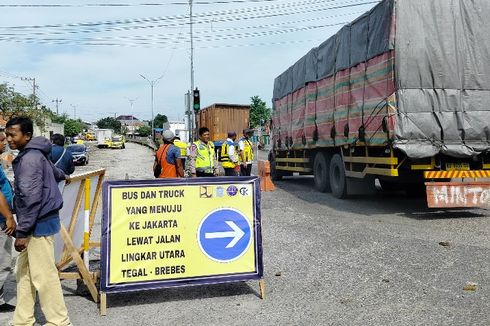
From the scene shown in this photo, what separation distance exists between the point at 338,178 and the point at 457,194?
3.43 meters

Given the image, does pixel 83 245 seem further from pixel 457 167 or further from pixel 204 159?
pixel 457 167

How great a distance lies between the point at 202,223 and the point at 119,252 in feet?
2.84

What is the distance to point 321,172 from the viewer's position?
13.2 metres

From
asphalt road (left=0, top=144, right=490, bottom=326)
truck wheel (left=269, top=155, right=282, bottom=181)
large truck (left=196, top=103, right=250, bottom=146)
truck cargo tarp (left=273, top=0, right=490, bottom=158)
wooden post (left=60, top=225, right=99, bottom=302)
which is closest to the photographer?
asphalt road (left=0, top=144, right=490, bottom=326)

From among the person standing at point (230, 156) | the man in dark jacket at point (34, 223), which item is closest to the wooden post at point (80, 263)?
the man in dark jacket at point (34, 223)

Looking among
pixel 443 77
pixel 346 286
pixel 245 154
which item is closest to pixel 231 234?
pixel 346 286

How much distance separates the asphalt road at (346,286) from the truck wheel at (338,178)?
114 inches

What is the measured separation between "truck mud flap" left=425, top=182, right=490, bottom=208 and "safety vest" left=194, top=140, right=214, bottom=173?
406 centimetres

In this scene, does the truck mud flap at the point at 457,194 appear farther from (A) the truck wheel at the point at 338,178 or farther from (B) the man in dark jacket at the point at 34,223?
(B) the man in dark jacket at the point at 34,223

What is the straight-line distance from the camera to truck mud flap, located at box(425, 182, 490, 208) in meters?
8.84

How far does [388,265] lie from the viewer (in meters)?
5.96

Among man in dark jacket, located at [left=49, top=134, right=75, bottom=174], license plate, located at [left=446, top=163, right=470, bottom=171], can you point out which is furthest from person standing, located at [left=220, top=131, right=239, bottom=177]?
man in dark jacket, located at [left=49, top=134, right=75, bottom=174]

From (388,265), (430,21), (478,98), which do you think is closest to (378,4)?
(430,21)

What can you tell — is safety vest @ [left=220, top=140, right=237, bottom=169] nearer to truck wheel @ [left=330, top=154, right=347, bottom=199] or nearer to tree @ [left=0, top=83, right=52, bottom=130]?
truck wheel @ [left=330, top=154, right=347, bottom=199]
